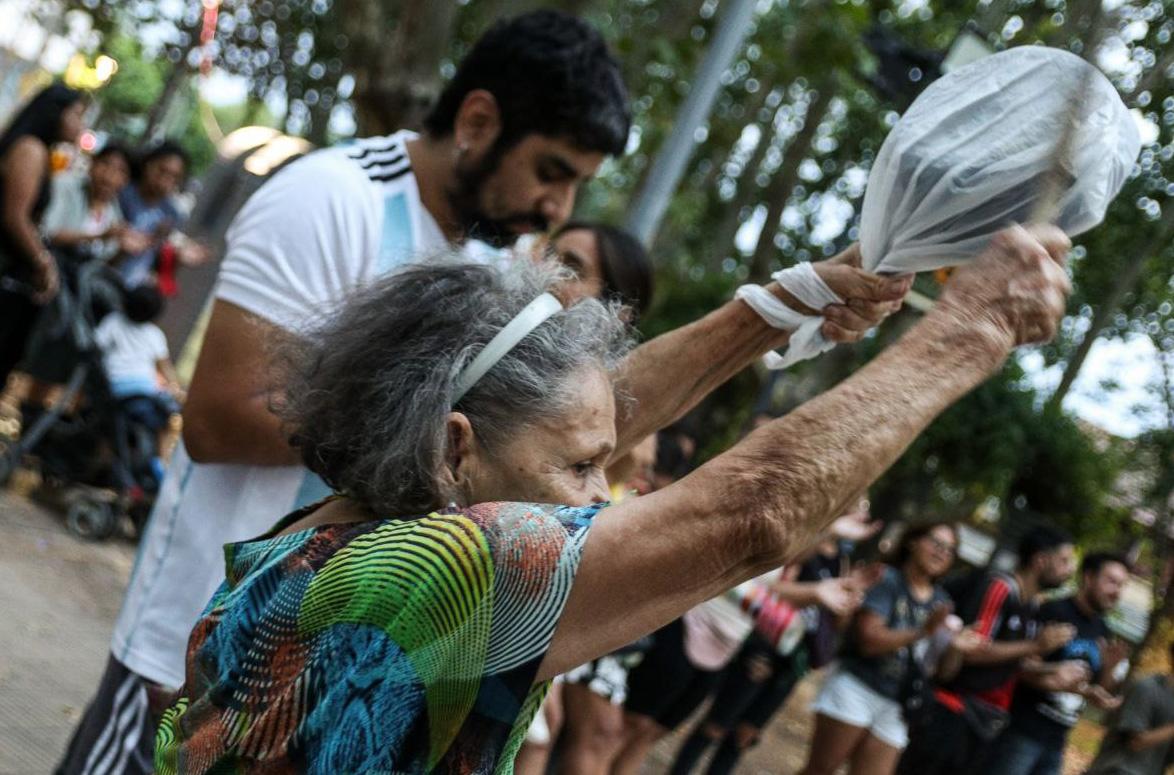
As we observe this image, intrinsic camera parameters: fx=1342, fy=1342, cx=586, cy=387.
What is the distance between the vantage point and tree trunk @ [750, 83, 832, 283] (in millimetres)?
18047

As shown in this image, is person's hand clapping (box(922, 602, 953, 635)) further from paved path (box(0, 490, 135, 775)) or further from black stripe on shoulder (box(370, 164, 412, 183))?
black stripe on shoulder (box(370, 164, 412, 183))

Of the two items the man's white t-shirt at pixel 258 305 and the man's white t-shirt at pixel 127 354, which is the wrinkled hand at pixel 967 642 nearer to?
the man's white t-shirt at pixel 127 354

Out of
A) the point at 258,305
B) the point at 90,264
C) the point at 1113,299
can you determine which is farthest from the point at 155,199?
the point at 1113,299

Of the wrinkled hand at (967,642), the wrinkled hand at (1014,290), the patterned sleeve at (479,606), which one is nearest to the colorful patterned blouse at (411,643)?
the patterned sleeve at (479,606)

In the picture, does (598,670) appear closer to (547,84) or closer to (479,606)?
(547,84)

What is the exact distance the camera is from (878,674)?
6.66m

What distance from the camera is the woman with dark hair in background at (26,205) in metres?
6.07

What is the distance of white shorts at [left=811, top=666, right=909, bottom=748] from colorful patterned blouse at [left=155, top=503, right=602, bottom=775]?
17.7 ft

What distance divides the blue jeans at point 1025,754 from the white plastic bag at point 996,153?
587cm

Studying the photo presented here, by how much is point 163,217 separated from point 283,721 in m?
7.25

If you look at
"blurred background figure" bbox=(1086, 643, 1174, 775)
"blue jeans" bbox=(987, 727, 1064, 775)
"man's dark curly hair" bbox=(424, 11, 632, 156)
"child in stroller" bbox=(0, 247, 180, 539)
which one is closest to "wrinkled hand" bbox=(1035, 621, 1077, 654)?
"blue jeans" bbox=(987, 727, 1064, 775)

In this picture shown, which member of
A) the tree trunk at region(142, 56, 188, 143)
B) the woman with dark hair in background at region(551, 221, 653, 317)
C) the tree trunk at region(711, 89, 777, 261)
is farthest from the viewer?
the tree trunk at region(711, 89, 777, 261)

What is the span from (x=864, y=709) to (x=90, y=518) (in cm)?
438

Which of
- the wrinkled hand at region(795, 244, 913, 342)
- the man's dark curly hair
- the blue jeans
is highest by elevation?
the man's dark curly hair
